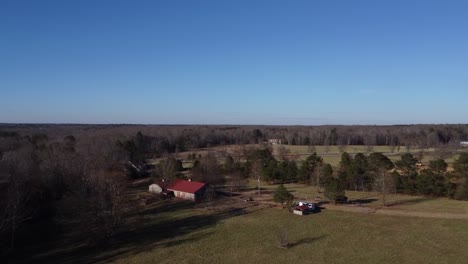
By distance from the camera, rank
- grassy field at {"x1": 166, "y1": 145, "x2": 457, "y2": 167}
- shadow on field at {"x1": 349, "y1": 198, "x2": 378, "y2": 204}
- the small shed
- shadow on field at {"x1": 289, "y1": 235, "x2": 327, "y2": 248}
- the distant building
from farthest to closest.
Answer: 1. the distant building
2. grassy field at {"x1": 166, "y1": 145, "x2": 457, "y2": 167}
3. the small shed
4. shadow on field at {"x1": 349, "y1": 198, "x2": 378, "y2": 204}
5. shadow on field at {"x1": 289, "y1": 235, "x2": 327, "y2": 248}

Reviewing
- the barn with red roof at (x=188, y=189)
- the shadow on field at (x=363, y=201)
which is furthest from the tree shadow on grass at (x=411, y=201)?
the barn with red roof at (x=188, y=189)

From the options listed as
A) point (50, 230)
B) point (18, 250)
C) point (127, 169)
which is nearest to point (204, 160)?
point (127, 169)

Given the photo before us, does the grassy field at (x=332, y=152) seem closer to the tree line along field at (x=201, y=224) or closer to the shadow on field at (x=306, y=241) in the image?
the tree line along field at (x=201, y=224)

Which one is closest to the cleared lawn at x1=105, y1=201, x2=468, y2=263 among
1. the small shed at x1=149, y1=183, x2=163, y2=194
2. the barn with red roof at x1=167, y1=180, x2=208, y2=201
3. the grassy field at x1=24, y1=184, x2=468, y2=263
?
the grassy field at x1=24, y1=184, x2=468, y2=263

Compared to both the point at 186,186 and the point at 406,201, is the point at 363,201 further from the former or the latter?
the point at 186,186

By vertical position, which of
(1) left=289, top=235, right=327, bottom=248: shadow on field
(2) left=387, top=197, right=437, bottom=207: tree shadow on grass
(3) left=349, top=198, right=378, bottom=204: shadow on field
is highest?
(2) left=387, top=197, right=437, bottom=207: tree shadow on grass

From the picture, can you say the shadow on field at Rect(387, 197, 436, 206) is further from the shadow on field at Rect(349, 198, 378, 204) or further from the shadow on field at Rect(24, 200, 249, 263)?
the shadow on field at Rect(24, 200, 249, 263)

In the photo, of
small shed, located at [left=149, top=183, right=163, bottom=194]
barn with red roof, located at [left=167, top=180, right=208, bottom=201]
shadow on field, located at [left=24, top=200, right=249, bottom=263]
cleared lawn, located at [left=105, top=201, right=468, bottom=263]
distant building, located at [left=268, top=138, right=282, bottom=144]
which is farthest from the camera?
distant building, located at [left=268, top=138, right=282, bottom=144]
